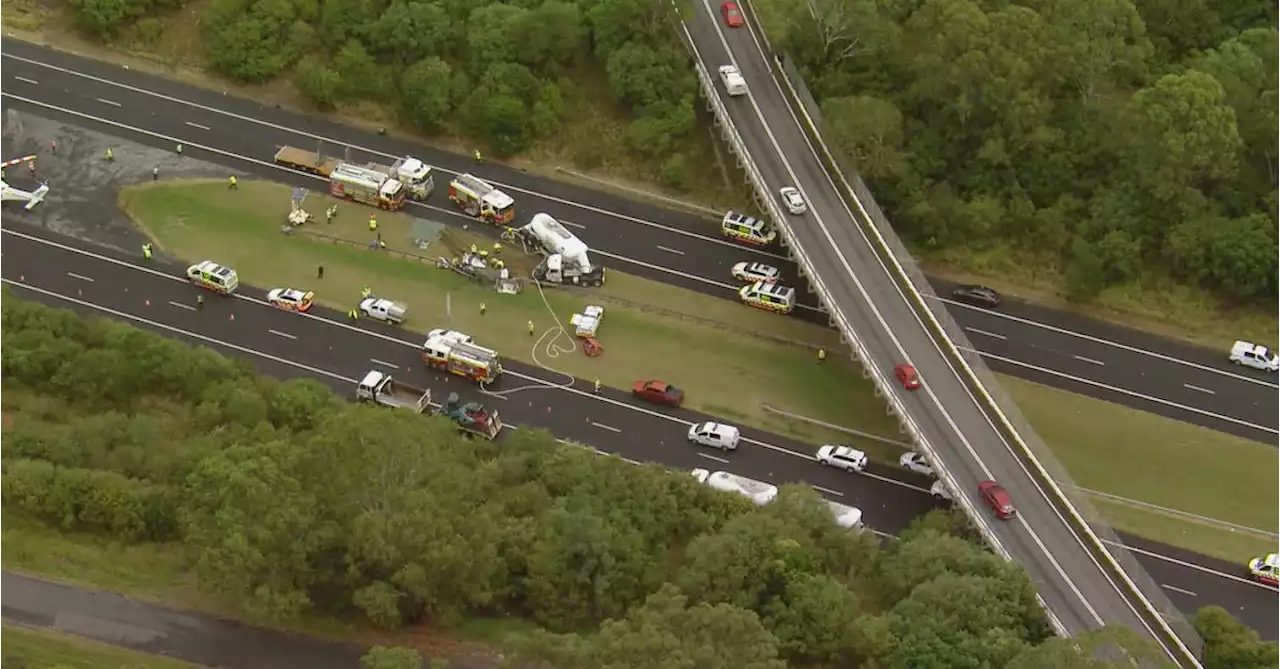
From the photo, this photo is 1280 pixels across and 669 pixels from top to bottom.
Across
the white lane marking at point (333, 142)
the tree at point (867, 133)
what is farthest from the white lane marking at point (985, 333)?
the white lane marking at point (333, 142)

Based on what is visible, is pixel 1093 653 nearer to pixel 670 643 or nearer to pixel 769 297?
pixel 670 643

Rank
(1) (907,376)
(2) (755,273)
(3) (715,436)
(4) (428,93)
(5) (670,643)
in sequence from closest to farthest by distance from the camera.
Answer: (5) (670,643)
(1) (907,376)
(3) (715,436)
(2) (755,273)
(4) (428,93)

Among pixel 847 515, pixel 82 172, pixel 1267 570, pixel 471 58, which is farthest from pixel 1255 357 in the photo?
pixel 82 172

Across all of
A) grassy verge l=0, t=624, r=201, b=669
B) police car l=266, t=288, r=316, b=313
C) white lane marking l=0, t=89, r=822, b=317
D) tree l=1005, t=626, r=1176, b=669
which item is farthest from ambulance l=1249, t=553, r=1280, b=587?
police car l=266, t=288, r=316, b=313

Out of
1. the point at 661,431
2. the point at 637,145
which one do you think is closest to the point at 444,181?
the point at 637,145

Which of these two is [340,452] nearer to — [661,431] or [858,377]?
[661,431]

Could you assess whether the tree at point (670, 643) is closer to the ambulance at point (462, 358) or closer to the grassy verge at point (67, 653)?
the grassy verge at point (67, 653)
